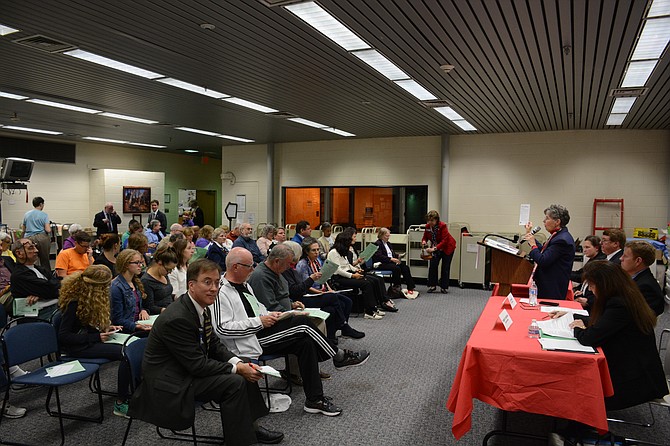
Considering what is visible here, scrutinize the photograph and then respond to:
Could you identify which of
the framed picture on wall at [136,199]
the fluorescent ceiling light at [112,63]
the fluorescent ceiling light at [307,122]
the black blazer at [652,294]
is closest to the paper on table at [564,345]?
the black blazer at [652,294]

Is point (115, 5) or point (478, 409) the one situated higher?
point (115, 5)

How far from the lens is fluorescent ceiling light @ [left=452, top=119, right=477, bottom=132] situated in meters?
9.03

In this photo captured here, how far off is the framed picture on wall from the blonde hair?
436 inches

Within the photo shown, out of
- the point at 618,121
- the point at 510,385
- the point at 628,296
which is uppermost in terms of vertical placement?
the point at 618,121

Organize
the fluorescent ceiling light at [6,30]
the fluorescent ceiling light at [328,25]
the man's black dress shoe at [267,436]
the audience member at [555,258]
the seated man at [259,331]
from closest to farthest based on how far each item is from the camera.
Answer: the man's black dress shoe at [267,436] < the seated man at [259,331] < the fluorescent ceiling light at [328,25] < the fluorescent ceiling light at [6,30] < the audience member at [555,258]

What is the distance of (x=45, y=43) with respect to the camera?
15.3 ft

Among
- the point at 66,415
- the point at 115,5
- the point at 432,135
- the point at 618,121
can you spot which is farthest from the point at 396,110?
the point at 66,415

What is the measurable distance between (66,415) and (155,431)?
0.74m

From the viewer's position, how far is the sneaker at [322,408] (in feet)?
12.7

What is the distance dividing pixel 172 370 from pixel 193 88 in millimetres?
4676

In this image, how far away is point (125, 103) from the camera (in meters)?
7.61

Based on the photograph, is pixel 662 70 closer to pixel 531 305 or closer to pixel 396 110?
A: pixel 531 305

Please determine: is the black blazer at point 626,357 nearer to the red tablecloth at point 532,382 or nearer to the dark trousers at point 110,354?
the red tablecloth at point 532,382

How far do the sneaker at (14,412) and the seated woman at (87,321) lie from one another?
566mm
